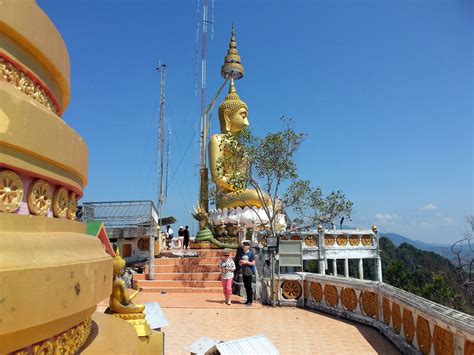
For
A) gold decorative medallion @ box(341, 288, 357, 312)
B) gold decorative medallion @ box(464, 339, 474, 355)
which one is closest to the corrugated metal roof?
→ gold decorative medallion @ box(464, 339, 474, 355)

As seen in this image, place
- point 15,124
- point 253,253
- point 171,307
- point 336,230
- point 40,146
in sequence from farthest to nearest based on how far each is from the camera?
point 336,230, point 253,253, point 171,307, point 40,146, point 15,124

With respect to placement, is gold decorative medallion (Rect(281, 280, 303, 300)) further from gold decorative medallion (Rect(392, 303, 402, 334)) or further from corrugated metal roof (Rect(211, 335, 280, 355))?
corrugated metal roof (Rect(211, 335, 280, 355))

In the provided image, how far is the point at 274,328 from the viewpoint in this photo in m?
8.84

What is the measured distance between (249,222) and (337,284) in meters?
11.1

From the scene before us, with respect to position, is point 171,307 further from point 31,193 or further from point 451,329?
point 31,193

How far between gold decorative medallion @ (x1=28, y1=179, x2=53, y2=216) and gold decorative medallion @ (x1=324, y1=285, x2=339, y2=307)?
8.81m

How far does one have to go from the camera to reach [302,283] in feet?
38.4

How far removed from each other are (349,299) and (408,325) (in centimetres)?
290

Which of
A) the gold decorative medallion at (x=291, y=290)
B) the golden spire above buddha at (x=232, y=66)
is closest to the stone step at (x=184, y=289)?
the gold decorative medallion at (x=291, y=290)

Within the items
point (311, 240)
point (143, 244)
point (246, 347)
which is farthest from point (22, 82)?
point (143, 244)

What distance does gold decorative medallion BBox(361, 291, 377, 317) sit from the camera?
28.4 feet

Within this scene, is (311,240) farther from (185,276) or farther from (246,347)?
(246,347)

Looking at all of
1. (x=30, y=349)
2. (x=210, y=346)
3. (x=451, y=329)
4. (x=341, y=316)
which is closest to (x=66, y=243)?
(x=30, y=349)

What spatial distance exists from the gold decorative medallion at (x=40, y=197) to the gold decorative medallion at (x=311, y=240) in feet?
50.2
